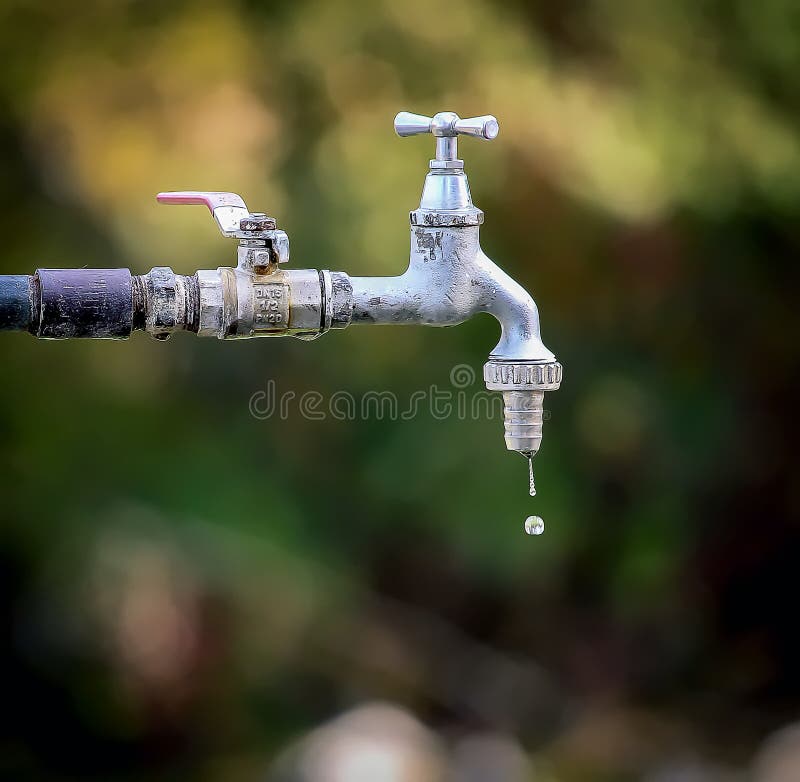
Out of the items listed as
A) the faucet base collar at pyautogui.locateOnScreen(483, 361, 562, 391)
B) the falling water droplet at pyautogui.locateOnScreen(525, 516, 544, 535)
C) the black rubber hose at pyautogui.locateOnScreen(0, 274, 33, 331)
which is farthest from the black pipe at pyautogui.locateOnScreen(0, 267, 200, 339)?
the falling water droplet at pyautogui.locateOnScreen(525, 516, 544, 535)

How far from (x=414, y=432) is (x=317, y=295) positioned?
5.15 ft

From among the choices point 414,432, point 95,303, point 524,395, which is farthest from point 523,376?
point 414,432

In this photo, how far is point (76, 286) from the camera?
1.09 m

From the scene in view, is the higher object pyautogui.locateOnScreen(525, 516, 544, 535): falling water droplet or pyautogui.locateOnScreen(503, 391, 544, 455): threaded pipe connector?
pyautogui.locateOnScreen(503, 391, 544, 455): threaded pipe connector

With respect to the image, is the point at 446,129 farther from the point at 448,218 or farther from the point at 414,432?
the point at 414,432

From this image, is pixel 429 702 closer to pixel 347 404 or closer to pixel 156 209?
pixel 347 404

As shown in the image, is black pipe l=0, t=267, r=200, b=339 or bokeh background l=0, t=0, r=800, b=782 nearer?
black pipe l=0, t=267, r=200, b=339

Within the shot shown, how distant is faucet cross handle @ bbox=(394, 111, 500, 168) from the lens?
1176mm

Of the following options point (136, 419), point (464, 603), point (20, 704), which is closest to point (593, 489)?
point (464, 603)

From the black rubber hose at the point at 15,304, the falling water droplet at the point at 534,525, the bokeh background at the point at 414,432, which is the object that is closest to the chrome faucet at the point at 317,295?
the black rubber hose at the point at 15,304

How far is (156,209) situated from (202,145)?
192mm

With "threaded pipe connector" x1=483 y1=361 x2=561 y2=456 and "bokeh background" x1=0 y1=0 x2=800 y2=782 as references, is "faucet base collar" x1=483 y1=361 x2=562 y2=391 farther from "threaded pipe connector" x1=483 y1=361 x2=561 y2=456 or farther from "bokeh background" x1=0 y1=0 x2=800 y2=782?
"bokeh background" x1=0 y1=0 x2=800 y2=782

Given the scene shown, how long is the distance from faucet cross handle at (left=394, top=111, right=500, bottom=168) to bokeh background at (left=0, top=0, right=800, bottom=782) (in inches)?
53.4

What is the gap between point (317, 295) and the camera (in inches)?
46.1
